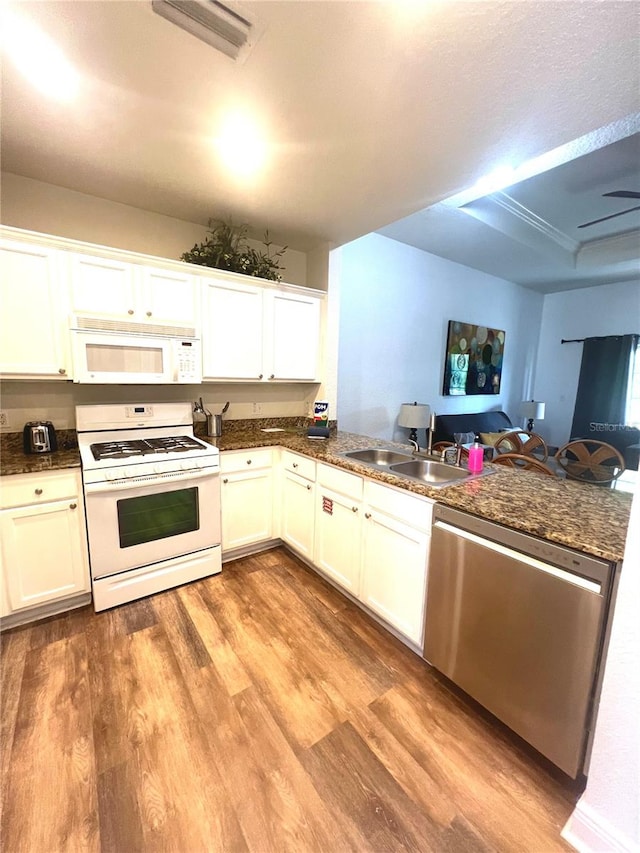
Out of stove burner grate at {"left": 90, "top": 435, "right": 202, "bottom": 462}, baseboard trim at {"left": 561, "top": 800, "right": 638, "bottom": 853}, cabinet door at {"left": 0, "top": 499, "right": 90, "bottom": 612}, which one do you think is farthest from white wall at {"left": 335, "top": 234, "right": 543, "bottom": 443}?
baseboard trim at {"left": 561, "top": 800, "right": 638, "bottom": 853}

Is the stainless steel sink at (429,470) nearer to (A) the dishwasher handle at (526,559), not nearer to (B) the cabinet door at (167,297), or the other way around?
(A) the dishwasher handle at (526,559)

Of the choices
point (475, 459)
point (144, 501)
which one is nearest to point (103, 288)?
point (144, 501)

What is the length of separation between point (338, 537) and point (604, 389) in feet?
17.2

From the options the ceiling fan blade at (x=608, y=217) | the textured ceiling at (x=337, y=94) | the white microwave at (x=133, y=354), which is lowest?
the white microwave at (x=133, y=354)

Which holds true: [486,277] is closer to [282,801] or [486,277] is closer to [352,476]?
[352,476]

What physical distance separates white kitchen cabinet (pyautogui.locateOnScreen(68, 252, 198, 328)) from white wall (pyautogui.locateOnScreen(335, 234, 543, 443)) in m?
1.61

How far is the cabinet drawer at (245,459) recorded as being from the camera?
8.04 ft

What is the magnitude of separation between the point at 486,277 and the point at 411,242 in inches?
68.8

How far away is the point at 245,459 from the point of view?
2.55 m

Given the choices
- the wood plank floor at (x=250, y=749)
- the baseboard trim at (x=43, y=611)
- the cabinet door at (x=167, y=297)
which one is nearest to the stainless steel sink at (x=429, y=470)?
the wood plank floor at (x=250, y=749)

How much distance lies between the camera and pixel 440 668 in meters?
1.59

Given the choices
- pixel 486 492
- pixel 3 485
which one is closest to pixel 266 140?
pixel 486 492

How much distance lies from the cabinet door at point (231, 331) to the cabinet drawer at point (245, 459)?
0.61 m

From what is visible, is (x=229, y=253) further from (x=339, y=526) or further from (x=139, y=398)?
(x=339, y=526)
